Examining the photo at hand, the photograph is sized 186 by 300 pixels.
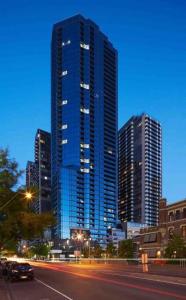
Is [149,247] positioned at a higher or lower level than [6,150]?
lower

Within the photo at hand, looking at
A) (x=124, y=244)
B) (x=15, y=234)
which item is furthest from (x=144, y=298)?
(x=124, y=244)

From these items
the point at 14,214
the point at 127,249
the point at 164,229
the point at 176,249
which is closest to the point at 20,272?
the point at 14,214

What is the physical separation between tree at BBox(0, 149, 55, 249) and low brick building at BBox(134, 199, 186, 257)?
41572 mm

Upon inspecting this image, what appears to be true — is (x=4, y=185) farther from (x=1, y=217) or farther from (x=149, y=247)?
(x=149, y=247)

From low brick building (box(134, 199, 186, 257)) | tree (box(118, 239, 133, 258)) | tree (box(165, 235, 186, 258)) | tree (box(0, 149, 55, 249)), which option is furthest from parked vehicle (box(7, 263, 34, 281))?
tree (box(118, 239, 133, 258))

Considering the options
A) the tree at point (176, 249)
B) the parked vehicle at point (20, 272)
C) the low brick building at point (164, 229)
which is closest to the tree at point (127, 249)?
the low brick building at point (164, 229)

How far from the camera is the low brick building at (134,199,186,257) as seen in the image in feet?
310

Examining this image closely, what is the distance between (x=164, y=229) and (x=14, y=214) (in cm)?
5294

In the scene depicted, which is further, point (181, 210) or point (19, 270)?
point (181, 210)

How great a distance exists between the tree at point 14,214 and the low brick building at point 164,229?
41.6 meters

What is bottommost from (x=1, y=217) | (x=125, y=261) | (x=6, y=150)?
(x=125, y=261)

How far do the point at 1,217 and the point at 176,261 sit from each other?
974 inches

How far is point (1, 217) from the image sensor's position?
5272 centimetres

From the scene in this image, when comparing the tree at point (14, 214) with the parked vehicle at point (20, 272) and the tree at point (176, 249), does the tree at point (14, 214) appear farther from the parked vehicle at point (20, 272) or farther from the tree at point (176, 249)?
the tree at point (176, 249)
